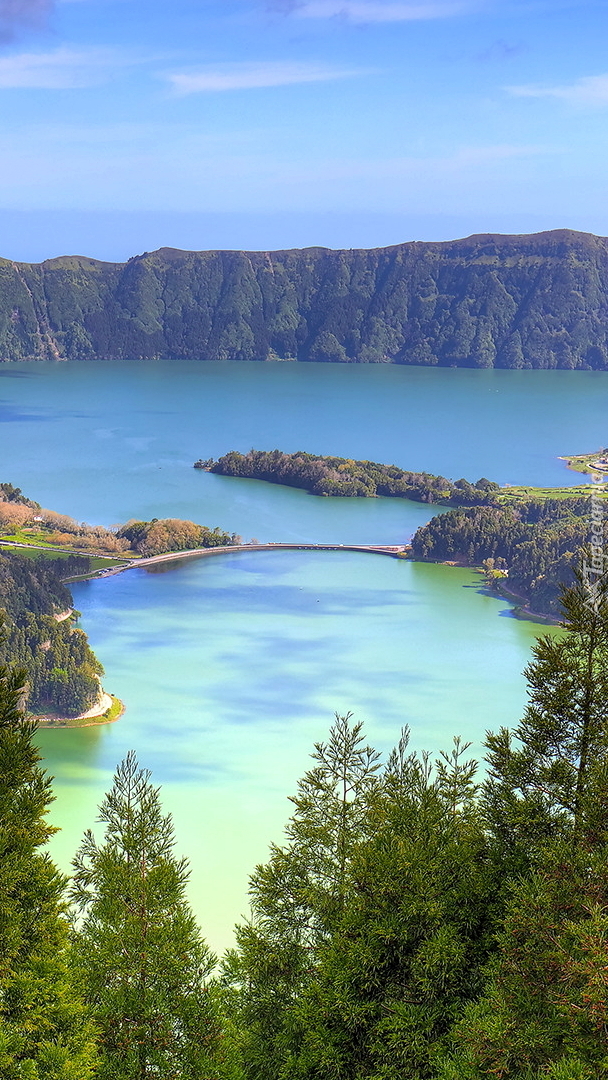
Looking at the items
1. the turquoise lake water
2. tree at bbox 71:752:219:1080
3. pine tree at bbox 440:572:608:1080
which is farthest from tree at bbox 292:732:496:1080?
the turquoise lake water

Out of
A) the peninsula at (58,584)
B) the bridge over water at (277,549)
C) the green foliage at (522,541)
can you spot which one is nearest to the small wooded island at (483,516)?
the green foliage at (522,541)

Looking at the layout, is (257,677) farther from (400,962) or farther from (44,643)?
(400,962)

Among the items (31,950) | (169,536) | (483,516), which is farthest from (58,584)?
(31,950)

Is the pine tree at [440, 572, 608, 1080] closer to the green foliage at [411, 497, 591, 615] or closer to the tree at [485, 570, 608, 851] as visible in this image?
the tree at [485, 570, 608, 851]

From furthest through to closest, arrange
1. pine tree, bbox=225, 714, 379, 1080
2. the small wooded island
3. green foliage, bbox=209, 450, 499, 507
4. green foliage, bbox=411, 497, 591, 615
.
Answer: green foliage, bbox=209, 450, 499, 507, the small wooded island, green foliage, bbox=411, 497, 591, 615, pine tree, bbox=225, 714, 379, 1080

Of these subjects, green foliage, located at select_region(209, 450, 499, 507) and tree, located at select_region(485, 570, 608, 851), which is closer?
tree, located at select_region(485, 570, 608, 851)

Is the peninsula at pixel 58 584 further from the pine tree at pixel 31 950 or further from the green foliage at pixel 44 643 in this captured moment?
the pine tree at pixel 31 950

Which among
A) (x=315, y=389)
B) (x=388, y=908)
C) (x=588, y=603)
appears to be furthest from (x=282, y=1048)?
(x=315, y=389)
